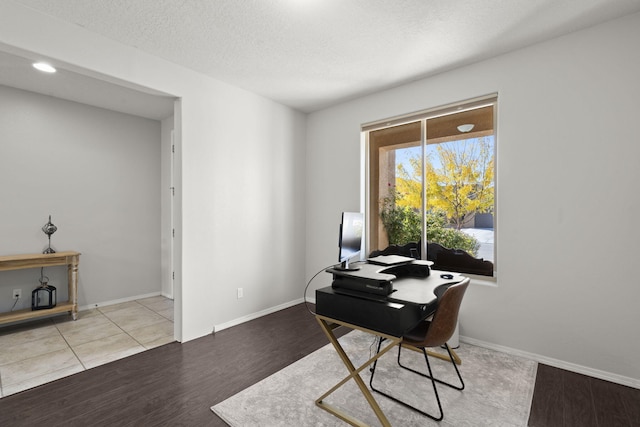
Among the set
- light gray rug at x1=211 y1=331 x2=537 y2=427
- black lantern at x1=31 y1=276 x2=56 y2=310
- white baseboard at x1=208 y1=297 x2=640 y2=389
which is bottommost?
light gray rug at x1=211 y1=331 x2=537 y2=427

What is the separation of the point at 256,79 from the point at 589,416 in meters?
3.91

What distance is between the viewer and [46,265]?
11.1 feet

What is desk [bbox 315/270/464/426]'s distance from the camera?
162 centimetres

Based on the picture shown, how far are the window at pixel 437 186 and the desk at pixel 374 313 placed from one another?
1188mm

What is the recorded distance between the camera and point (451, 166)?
3174 millimetres

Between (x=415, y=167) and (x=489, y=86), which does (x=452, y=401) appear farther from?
(x=489, y=86)

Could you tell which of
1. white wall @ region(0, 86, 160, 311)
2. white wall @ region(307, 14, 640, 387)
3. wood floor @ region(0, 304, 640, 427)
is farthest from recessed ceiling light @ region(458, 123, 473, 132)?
white wall @ region(0, 86, 160, 311)

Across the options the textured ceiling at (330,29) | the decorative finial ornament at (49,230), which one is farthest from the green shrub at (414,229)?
the decorative finial ornament at (49,230)

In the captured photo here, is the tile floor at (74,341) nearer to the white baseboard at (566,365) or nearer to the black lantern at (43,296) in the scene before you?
the black lantern at (43,296)

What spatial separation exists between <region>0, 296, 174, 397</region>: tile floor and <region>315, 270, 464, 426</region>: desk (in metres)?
2.01

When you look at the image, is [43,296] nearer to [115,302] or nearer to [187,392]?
[115,302]

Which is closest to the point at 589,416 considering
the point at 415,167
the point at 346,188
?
the point at 415,167

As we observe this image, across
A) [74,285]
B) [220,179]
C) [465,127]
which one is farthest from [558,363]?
[74,285]

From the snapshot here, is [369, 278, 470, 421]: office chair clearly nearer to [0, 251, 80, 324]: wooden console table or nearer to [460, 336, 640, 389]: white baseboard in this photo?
[460, 336, 640, 389]: white baseboard
